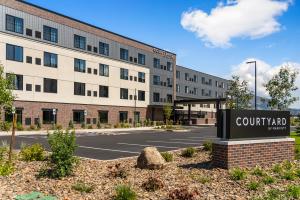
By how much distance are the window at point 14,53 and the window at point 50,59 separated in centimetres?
356

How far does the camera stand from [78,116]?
48.9 m

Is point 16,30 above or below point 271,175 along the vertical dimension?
above

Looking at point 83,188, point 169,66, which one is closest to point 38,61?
point 169,66

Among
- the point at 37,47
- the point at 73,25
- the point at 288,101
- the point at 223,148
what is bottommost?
the point at 223,148

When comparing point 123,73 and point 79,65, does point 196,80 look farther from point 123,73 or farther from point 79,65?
point 79,65

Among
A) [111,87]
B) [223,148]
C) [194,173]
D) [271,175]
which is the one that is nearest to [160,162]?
[194,173]

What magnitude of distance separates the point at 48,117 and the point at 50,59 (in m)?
7.12

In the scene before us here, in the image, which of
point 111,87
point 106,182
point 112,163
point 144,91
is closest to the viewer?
point 106,182

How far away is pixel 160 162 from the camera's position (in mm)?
12523

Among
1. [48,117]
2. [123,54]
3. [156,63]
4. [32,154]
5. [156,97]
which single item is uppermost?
[123,54]

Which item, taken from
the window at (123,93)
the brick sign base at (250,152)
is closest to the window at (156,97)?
the window at (123,93)

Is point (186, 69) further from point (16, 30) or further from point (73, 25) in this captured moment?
point (16, 30)

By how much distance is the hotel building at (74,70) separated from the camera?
40.7 meters

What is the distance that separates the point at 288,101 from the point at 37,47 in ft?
92.8
